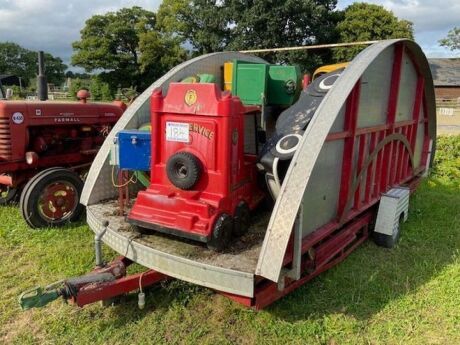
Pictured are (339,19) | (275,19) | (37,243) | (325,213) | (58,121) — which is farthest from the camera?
(339,19)

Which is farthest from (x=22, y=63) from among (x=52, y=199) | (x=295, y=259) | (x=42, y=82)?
(x=295, y=259)

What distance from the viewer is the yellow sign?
3163 millimetres

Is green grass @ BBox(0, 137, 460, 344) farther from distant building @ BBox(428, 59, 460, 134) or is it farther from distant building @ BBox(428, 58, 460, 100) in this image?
distant building @ BBox(428, 58, 460, 100)

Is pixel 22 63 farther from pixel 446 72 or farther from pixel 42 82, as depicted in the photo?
pixel 42 82

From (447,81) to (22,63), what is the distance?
234 ft

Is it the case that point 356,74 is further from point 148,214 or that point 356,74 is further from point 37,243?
point 37,243

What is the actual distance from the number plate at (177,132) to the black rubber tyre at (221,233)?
0.70 metres

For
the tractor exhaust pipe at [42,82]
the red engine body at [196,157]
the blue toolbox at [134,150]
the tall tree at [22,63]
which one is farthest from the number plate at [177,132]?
the tall tree at [22,63]

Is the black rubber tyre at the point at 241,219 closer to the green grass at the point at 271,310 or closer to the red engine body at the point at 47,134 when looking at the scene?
the green grass at the point at 271,310

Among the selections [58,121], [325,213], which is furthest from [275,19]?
[325,213]

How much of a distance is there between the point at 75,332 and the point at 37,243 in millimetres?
1839

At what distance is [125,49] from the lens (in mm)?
37625

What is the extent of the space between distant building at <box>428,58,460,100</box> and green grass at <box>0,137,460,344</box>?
3503cm

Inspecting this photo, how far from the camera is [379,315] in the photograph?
3207 millimetres
